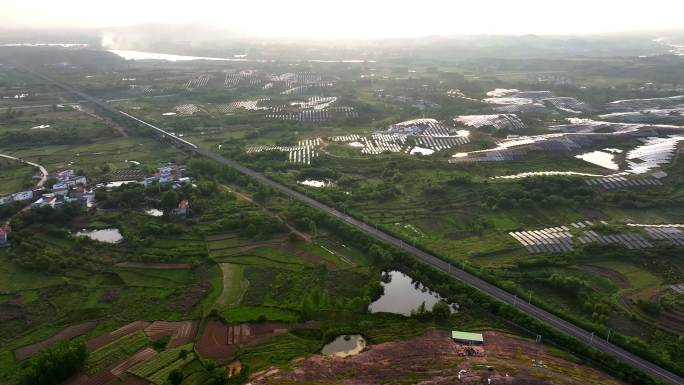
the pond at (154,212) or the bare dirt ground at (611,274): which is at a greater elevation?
the bare dirt ground at (611,274)

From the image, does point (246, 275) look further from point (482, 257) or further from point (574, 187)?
point (574, 187)

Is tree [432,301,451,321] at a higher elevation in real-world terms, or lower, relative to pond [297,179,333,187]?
lower

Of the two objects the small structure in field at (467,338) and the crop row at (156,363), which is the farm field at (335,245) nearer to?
the crop row at (156,363)

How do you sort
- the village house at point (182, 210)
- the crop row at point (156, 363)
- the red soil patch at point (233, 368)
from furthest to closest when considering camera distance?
the village house at point (182, 210), the crop row at point (156, 363), the red soil patch at point (233, 368)

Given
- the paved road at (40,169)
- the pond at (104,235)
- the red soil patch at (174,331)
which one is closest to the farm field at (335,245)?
the red soil patch at (174,331)

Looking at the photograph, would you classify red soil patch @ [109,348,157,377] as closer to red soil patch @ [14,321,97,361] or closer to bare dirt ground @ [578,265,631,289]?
red soil patch @ [14,321,97,361]

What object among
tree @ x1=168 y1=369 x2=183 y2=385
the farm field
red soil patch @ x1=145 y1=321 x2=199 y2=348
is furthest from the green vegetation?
tree @ x1=168 y1=369 x2=183 y2=385

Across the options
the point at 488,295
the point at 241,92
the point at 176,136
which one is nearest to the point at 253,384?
the point at 488,295
